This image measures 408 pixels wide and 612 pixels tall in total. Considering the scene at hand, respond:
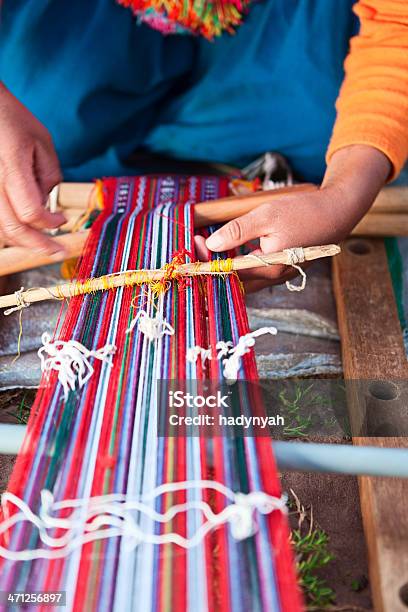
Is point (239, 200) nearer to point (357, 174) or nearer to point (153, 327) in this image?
point (357, 174)

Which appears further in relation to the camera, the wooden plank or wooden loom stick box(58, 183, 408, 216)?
wooden loom stick box(58, 183, 408, 216)

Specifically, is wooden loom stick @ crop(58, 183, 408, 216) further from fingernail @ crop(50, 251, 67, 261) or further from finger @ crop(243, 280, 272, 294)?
fingernail @ crop(50, 251, 67, 261)

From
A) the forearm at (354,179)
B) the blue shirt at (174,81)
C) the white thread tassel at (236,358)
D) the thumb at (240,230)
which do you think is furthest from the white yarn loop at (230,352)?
the blue shirt at (174,81)

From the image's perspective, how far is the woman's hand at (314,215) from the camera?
134 centimetres

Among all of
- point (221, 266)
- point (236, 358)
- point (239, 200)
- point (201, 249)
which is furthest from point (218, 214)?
point (236, 358)

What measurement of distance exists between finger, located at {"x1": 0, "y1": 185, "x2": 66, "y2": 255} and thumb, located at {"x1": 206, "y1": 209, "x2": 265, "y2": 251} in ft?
1.24

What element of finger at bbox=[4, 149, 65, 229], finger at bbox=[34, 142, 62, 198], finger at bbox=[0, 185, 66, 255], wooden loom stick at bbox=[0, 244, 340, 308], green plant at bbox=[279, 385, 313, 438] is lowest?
green plant at bbox=[279, 385, 313, 438]

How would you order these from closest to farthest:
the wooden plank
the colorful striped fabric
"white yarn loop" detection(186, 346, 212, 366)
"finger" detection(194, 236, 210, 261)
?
the colorful striped fabric < the wooden plank < "white yarn loop" detection(186, 346, 212, 366) < "finger" detection(194, 236, 210, 261)

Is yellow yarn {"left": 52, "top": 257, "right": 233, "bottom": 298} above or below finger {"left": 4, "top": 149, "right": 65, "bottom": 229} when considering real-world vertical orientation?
below

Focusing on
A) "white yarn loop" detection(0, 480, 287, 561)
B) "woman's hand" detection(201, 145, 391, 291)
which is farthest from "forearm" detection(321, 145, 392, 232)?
"white yarn loop" detection(0, 480, 287, 561)

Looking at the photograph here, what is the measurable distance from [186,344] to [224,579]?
0.44 meters

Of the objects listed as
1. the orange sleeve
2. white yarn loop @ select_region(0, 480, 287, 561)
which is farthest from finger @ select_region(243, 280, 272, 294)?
white yarn loop @ select_region(0, 480, 287, 561)

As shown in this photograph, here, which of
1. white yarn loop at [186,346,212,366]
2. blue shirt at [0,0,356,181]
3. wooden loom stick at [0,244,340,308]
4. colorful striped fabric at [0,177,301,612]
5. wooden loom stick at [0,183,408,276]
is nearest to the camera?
colorful striped fabric at [0,177,301,612]

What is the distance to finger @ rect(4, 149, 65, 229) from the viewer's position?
1.39 meters
